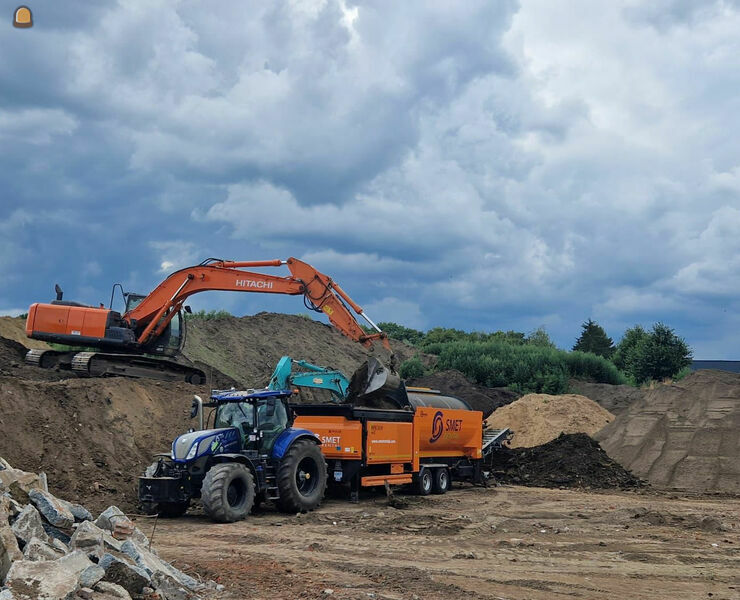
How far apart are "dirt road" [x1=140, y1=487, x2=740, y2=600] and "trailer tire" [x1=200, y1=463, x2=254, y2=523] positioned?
25 cm

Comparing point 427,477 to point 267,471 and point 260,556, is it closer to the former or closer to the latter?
point 267,471

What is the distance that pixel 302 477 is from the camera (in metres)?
14.6

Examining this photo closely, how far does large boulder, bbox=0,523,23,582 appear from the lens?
6898 mm

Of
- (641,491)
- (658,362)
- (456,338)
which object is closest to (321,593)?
(641,491)

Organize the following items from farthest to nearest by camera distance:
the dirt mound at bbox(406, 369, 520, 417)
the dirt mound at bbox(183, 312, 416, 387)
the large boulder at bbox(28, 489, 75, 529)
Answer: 1. the dirt mound at bbox(183, 312, 416, 387)
2. the dirt mound at bbox(406, 369, 520, 417)
3. the large boulder at bbox(28, 489, 75, 529)

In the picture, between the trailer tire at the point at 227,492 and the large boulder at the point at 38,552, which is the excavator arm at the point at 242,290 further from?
the large boulder at the point at 38,552

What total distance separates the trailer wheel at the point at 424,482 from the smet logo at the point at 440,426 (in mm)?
728

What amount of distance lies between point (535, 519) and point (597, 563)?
4208 millimetres

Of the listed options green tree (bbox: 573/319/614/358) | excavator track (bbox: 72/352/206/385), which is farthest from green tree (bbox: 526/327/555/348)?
excavator track (bbox: 72/352/206/385)

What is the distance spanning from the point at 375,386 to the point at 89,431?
6.58 m

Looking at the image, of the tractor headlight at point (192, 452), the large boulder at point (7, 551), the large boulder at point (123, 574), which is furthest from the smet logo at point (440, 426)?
the large boulder at point (7, 551)

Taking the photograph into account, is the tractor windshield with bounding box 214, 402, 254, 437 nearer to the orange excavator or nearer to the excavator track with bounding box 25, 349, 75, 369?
the orange excavator

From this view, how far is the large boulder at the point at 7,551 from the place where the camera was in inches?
272

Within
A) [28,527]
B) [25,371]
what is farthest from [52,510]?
[25,371]
